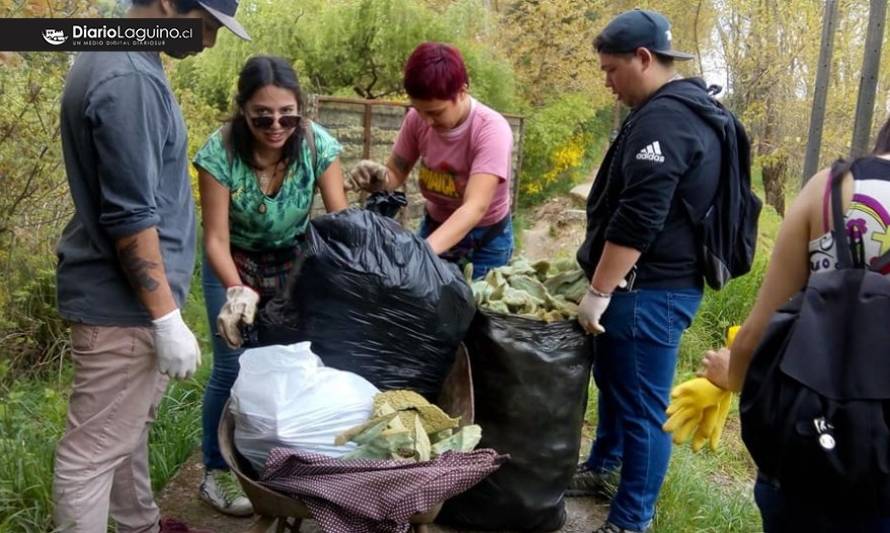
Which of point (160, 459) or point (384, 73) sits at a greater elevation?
point (384, 73)

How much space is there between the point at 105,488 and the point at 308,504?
0.76m

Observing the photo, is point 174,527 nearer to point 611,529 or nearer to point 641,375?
point 611,529

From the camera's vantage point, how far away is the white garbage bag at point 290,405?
191 cm

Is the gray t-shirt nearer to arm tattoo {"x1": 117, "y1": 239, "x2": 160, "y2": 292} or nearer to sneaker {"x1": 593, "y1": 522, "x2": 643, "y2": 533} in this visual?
arm tattoo {"x1": 117, "y1": 239, "x2": 160, "y2": 292}

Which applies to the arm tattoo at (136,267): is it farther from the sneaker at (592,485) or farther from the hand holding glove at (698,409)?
the sneaker at (592,485)

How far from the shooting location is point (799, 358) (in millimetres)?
1482

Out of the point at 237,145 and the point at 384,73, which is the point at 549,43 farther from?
the point at 237,145

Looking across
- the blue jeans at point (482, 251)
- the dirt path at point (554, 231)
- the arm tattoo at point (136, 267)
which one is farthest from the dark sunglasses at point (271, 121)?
the dirt path at point (554, 231)

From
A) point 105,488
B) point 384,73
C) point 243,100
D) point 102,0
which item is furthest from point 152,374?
point 384,73

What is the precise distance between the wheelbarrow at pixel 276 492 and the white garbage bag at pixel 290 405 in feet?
0.19

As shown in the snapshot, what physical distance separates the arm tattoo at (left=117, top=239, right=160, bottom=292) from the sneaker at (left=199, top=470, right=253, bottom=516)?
1.17m

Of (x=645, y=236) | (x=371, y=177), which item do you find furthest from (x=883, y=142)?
(x=371, y=177)

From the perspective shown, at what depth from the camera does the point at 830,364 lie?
1470 mm

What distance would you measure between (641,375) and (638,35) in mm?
1140
